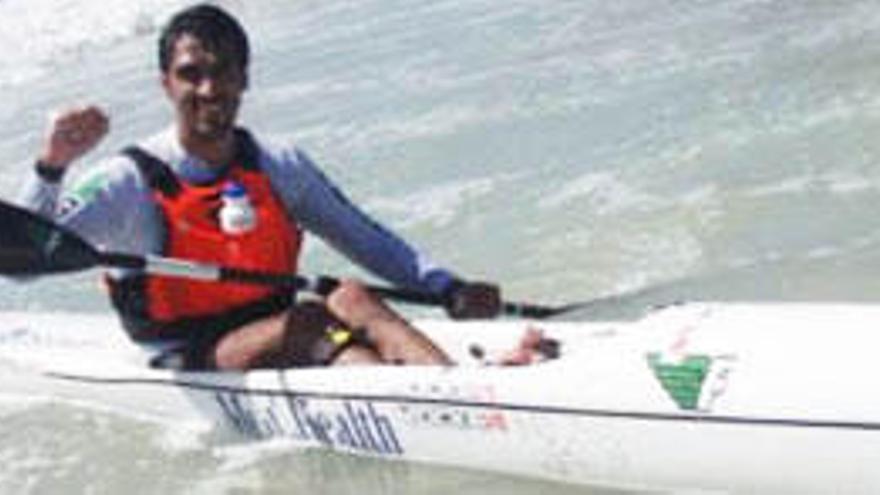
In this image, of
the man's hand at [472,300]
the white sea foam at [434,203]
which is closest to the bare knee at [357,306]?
the man's hand at [472,300]

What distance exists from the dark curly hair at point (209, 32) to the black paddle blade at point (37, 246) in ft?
1.86

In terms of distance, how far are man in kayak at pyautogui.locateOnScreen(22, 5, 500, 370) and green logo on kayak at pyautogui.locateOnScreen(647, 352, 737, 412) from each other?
912 mm

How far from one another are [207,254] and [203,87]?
1.68ft

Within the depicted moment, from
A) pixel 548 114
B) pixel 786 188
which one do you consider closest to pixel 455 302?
pixel 786 188

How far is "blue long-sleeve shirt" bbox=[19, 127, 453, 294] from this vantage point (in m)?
4.72

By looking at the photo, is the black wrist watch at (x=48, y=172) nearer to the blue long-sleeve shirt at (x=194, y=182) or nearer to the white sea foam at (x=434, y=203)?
the blue long-sleeve shirt at (x=194, y=182)

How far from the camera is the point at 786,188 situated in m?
7.13

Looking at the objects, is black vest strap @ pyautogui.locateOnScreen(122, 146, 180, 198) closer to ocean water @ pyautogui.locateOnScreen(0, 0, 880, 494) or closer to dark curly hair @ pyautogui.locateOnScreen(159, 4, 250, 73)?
dark curly hair @ pyautogui.locateOnScreen(159, 4, 250, 73)

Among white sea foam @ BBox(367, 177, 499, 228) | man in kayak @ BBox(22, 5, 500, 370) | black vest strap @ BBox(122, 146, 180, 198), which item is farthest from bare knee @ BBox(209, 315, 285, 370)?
white sea foam @ BBox(367, 177, 499, 228)

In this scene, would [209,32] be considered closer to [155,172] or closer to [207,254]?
[155,172]

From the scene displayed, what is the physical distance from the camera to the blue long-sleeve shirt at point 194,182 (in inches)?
Result: 186

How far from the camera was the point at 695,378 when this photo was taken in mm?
3791

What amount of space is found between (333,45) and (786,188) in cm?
784

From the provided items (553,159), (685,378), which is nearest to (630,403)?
(685,378)
